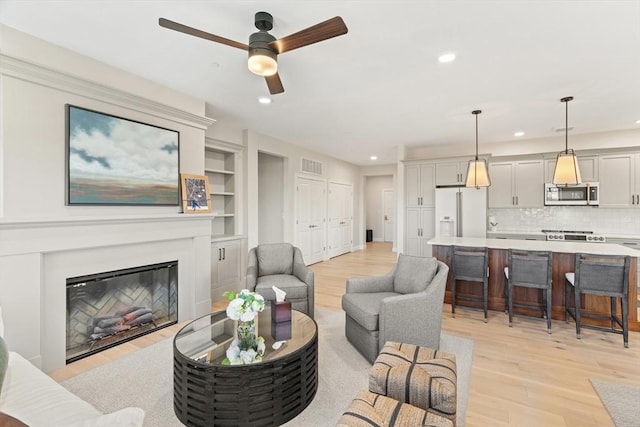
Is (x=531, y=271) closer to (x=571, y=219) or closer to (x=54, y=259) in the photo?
(x=571, y=219)

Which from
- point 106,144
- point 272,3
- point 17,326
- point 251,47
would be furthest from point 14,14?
point 17,326

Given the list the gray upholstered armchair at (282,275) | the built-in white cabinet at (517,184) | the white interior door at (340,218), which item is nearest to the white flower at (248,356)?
the gray upholstered armchair at (282,275)

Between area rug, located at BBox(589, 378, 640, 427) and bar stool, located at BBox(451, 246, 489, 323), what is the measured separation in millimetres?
1325

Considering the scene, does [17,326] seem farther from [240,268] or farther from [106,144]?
[240,268]

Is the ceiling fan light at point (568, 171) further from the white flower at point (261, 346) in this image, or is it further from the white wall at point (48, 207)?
the white wall at point (48, 207)

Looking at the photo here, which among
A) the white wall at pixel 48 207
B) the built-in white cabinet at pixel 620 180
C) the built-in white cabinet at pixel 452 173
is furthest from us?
the built-in white cabinet at pixel 452 173

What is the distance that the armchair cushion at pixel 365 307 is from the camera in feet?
8.53

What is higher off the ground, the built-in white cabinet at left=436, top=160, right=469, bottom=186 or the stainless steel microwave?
the built-in white cabinet at left=436, top=160, right=469, bottom=186

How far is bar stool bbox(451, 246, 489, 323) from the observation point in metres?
3.64

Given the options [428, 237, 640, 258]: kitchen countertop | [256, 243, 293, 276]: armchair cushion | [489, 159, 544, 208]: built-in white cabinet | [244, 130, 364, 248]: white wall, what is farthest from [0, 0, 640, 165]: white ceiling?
[256, 243, 293, 276]: armchair cushion

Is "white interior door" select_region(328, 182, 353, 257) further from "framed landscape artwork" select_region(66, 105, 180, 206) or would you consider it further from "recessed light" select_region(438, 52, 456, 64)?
"recessed light" select_region(438, 52, 456, 64)

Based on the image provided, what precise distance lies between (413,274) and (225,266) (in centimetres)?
297

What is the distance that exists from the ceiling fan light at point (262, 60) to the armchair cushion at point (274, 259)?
2.34 m

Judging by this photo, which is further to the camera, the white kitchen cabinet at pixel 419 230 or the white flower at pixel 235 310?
the white kitchen cabinet at pixel 419 230
